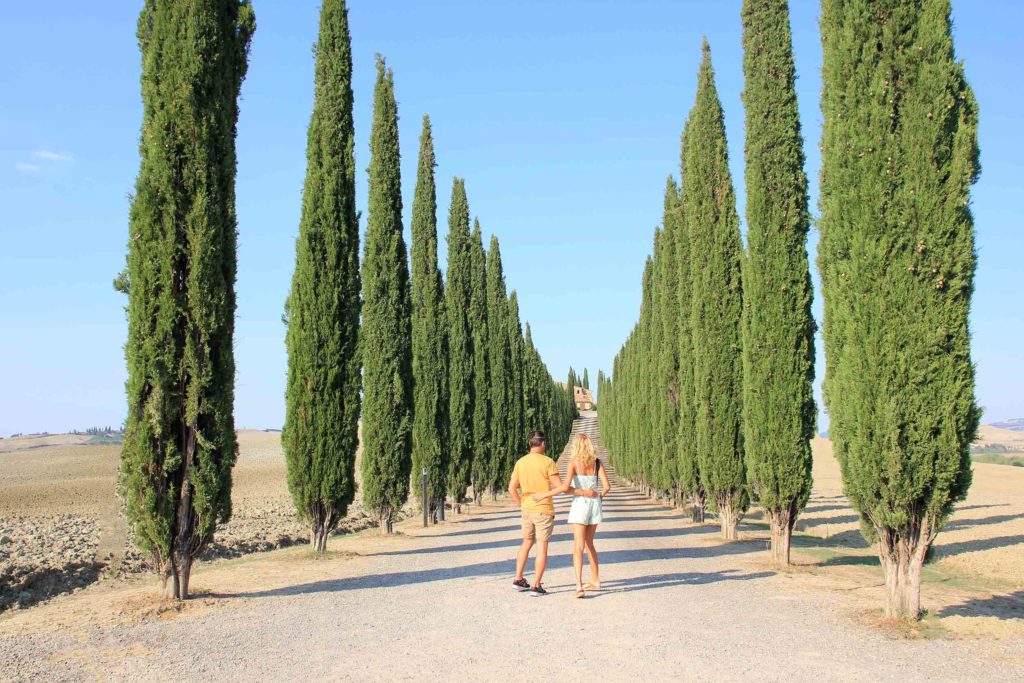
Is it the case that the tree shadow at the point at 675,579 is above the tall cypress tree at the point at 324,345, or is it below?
below

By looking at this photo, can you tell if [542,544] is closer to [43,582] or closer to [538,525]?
[538,525]

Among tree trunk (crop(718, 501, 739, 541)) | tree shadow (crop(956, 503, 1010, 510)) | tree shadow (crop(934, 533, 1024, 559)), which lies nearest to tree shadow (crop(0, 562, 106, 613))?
tree trunk (crop(718, 501, 739, 541))

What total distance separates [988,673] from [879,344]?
296 centimetres

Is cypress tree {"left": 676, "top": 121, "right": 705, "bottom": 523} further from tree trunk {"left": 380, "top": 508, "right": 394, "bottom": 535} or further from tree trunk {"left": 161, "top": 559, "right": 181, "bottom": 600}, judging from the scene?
tree trunk {"left": 161, "top": 559, "right": 181, "bottom": 600}

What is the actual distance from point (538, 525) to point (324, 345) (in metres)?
5.68

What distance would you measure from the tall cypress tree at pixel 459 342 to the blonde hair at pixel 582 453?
594 inches

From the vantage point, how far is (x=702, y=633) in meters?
7.36

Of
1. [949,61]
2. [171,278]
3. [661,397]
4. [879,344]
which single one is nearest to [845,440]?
[879,344]

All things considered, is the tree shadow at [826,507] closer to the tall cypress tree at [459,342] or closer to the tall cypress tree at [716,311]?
the tall cypress tree at [459,342]

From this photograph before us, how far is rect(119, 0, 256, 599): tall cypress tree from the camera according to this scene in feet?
28.8

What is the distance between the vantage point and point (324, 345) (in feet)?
44.1

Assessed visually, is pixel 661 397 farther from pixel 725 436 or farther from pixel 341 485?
pixel 341 485

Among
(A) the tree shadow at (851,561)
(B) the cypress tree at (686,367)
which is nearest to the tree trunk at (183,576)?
(A) the tree shadow at (851,561)

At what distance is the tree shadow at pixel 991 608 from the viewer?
8.22m
